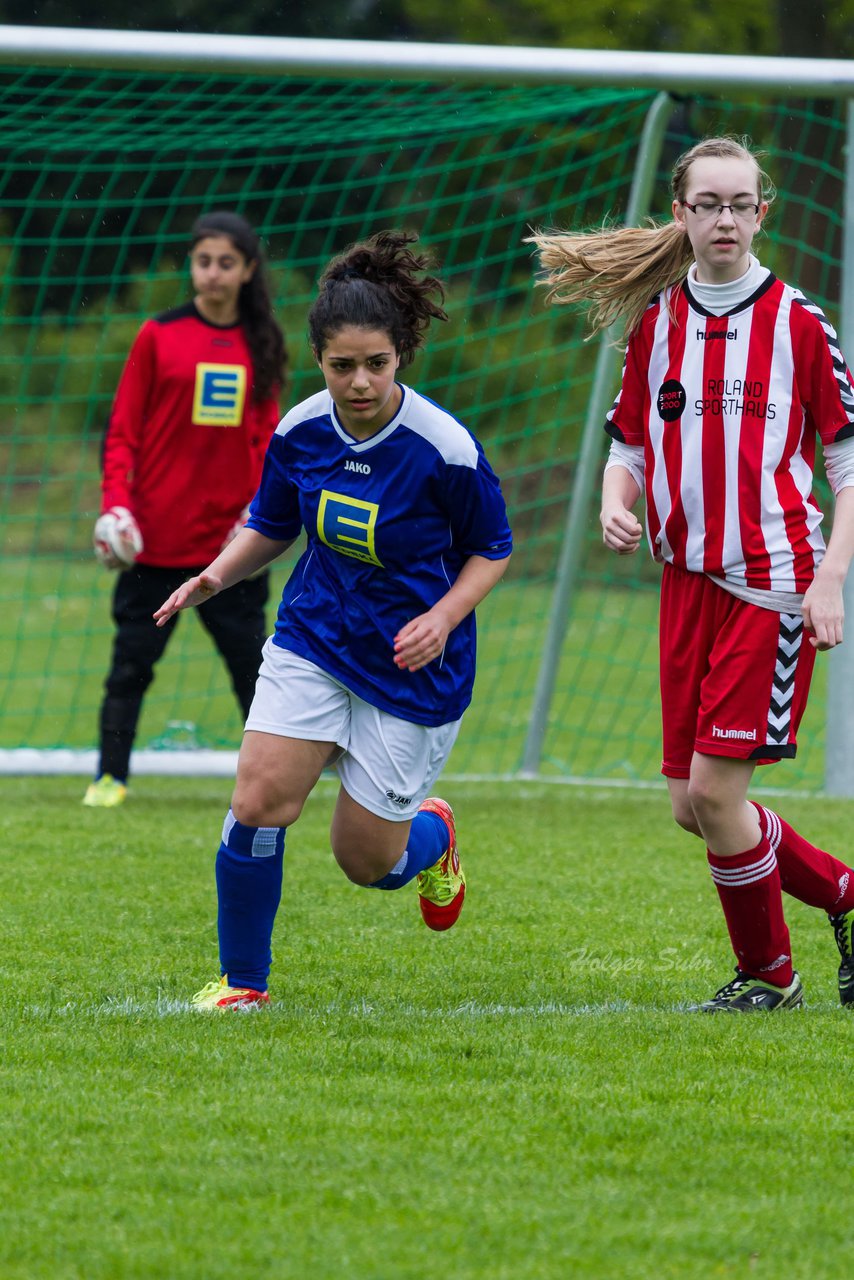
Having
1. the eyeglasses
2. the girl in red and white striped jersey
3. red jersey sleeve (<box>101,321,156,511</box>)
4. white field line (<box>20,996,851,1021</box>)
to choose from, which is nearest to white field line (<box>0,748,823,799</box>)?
red jersey sleeve (<box>101,321,156,511</box>)


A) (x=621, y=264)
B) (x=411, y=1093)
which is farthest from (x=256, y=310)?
(x=411, y=1093)

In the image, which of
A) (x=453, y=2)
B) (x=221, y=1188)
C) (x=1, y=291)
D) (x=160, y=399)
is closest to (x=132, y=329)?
(x=1, y=291)

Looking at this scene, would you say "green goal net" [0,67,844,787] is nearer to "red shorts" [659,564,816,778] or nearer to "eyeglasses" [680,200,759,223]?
"eyeglasses" [680,200,759,223]

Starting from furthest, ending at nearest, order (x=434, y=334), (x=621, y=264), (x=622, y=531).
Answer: (x=434, y=334) → (x=621, y=264) → (x=622, y=531)

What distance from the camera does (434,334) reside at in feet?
48.4

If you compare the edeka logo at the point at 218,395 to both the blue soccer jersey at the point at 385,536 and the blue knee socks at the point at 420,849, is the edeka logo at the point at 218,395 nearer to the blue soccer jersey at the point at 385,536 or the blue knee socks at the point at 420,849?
the blue knee socks at the point at 420,849

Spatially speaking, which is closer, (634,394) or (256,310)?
(634,394)

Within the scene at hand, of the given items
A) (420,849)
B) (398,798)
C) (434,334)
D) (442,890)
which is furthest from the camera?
(434,334)

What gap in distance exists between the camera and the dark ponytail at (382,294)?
143 inches

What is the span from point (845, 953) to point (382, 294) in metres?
1.86

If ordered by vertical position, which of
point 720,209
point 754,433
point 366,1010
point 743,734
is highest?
point 720,209

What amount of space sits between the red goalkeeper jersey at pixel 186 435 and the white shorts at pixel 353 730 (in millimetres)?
2743

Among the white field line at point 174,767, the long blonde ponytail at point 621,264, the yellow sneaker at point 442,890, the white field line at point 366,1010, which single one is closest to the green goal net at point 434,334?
the white field line at point 174,767

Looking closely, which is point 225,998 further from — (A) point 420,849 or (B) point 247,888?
(A) point 420,849
